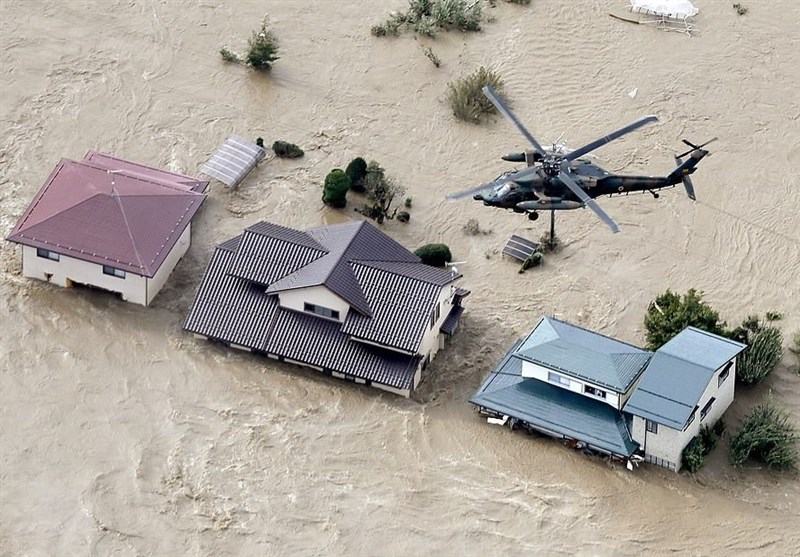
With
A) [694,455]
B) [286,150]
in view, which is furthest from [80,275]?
[694,455]

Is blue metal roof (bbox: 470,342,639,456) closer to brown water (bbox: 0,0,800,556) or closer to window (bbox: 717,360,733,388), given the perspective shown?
brown water (bbox: 0,0,800,556)

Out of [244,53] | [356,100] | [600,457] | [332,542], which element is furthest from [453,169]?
[332,542]

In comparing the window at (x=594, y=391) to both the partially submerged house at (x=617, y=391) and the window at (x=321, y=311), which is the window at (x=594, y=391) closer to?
the partially submerged house at (x=617, y=391)

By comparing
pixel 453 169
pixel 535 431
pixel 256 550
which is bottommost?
pixel 256 550

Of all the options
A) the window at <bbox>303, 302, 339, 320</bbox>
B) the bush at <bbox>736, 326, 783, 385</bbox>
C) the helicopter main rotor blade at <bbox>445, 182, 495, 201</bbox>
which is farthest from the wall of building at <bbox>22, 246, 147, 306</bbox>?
the bush at <bbox>736, 326, 783, 385</bbox>

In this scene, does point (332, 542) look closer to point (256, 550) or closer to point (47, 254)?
point (256, 550)

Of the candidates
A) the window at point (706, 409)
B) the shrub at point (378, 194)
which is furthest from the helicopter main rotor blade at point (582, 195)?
the shrub at point (378, 194)
